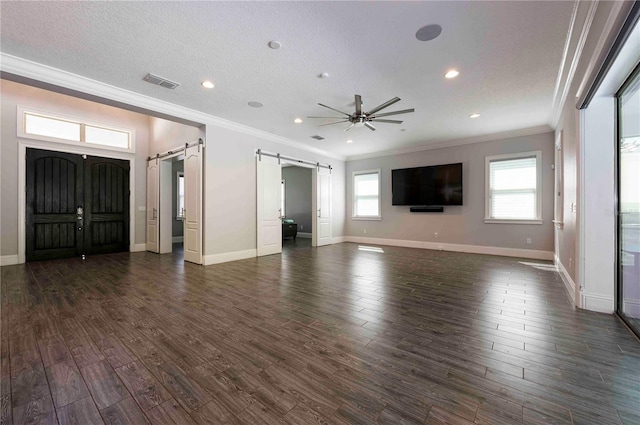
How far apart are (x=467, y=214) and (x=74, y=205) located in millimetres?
9526

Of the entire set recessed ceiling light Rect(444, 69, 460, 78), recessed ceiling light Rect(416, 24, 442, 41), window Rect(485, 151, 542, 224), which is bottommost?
window Rect(485, 151, 542, 224)

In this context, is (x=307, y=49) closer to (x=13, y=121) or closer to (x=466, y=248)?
(x=466, y=248)

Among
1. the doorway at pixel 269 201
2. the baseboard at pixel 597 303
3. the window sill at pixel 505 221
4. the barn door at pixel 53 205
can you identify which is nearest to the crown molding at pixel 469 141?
the window sill at pixel 505 221

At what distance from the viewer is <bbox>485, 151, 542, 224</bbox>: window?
18.8 ft

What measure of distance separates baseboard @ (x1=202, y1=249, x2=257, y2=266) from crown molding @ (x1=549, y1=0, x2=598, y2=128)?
600 centimetres

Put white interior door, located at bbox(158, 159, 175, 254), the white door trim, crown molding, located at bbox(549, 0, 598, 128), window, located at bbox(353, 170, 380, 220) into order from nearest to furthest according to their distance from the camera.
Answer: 1. crown molding, located at bbox(549, 0, 598, 128)
2. the white door trim
3. white interior door, located at bbox(158, 159, 175, 254)
4. window, located at bbox(353, 170, 380, 220)

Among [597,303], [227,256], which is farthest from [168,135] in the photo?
[597,303]

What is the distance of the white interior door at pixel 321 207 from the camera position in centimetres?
776

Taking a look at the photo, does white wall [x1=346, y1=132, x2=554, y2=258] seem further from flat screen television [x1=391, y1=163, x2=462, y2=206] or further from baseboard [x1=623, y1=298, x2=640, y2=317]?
baseboard [x1=623, y1=298, x2=640, y2=317]

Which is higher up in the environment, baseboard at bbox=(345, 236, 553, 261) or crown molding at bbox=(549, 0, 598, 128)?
crown molding at bbox=(549, 0, 598, 128)

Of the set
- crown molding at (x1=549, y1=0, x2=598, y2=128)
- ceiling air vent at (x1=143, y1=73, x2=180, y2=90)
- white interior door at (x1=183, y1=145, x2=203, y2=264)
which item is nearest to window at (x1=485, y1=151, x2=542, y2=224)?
crown molding at (x1=549, y1=0, x2=598, y2=128)

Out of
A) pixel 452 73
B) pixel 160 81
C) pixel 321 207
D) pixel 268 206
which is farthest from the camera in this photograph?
pixel 321 207

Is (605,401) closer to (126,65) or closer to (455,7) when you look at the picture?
(455,7)

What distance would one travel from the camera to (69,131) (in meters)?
5.95
